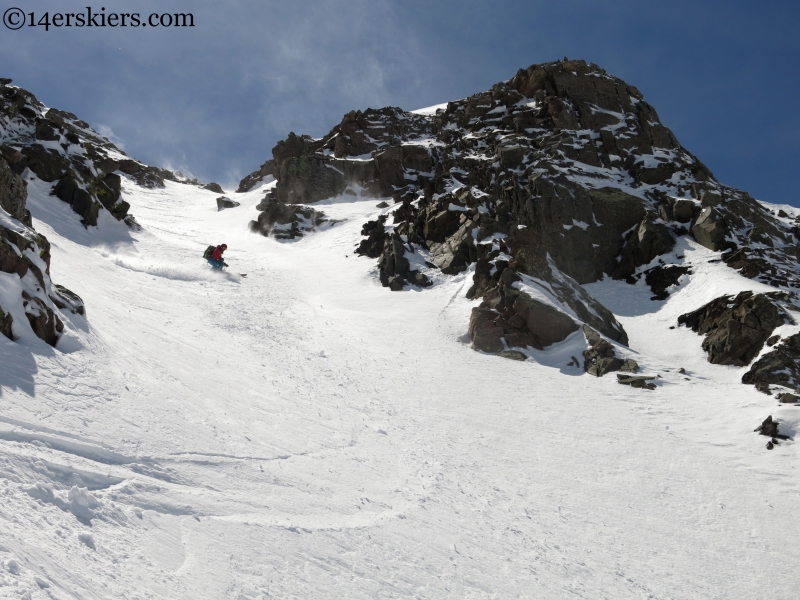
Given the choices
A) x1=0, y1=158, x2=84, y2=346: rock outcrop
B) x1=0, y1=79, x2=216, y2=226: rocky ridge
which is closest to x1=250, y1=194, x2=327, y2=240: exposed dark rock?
x1=0, y1=79, x2=216, y2=226: rocky ridge

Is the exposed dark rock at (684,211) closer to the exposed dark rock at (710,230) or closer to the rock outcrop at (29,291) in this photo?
the exposed dark rock at (710,230)

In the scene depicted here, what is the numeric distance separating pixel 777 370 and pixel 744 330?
4694 mm

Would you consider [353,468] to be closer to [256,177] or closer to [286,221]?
[286,221]

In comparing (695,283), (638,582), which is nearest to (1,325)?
(638,582)

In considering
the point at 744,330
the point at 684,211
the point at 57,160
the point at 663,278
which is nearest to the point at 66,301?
the point at 57,160

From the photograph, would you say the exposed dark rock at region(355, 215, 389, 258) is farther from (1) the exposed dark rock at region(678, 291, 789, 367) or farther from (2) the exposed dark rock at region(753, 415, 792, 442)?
(2) the exposed dark rock at region(753, 415, 792, 442)

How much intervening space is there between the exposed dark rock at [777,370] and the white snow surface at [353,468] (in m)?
2.32

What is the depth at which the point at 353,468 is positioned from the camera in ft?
32.5

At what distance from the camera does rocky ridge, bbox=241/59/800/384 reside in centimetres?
2534

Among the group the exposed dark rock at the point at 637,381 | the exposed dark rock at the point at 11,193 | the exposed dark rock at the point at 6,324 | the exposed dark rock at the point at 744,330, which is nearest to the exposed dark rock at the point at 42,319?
the exposed dark rock at the point at 6,324

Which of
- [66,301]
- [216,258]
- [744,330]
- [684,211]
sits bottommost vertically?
[66,301]

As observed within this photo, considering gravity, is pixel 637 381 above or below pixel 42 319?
above

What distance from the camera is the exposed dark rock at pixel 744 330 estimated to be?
73.5 ft

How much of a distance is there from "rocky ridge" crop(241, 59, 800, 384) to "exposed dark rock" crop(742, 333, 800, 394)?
17.3 feet
